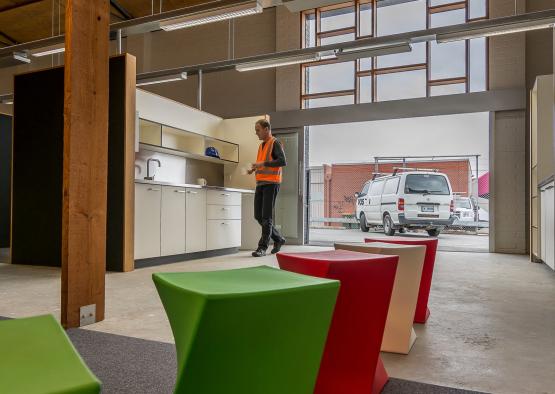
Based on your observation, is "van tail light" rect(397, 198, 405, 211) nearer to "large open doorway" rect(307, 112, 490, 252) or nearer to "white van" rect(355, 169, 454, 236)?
"white van" rect(355, 169, 454, 236)

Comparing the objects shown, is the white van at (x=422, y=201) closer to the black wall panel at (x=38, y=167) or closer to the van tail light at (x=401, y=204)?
the van tail light at (x=401, y=204)

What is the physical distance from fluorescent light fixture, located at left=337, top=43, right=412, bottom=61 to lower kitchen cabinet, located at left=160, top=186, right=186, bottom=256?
277cm

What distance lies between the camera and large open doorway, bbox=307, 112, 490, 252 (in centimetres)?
1003

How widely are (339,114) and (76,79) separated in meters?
5.32

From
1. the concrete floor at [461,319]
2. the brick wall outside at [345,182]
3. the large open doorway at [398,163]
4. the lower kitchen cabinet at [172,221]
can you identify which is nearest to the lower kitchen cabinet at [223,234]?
the lower kitchen cabinet at [172,221]

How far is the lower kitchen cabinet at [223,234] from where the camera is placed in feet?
17.4

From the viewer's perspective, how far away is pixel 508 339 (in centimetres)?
204

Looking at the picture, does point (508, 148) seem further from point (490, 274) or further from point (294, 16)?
point (294, 16)

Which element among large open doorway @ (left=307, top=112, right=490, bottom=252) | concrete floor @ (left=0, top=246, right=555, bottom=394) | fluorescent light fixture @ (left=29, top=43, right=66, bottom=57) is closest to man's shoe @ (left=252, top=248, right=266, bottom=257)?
concrete floor @ (left=0, top=246, right=555, bottom=394)

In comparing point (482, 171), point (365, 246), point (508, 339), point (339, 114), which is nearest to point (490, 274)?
point (508, 339)

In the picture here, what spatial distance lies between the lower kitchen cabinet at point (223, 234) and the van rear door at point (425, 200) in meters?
3.69

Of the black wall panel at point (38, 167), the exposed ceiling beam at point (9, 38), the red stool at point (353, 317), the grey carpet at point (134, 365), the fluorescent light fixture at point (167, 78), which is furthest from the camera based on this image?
the exposed ceiling beam at point (9, 38)

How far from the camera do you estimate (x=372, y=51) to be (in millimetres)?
5543

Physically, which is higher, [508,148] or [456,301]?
[508,148]
